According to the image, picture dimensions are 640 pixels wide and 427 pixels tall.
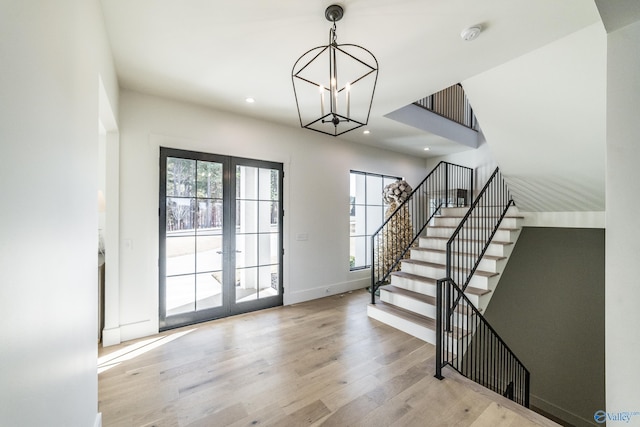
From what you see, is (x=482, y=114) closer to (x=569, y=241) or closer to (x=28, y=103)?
(x=569, y=241)

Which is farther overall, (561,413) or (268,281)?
(561,413)

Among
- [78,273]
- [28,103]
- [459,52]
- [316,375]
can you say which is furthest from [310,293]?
[28,103]

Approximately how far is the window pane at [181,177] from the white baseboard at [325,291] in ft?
7.26

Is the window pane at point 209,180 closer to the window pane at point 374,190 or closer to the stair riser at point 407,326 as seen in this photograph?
the stair riser at point 407,326

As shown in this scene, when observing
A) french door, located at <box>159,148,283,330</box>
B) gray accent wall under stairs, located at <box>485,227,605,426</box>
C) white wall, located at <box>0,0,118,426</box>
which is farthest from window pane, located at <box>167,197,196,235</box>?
gray accent wall under stairs, located at <box>485,227,605,426</box>

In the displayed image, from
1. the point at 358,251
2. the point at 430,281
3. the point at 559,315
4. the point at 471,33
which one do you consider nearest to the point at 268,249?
the point at 358,251

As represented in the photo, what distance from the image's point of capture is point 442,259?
4223 mm

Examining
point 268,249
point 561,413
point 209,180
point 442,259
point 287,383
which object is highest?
point 209,180

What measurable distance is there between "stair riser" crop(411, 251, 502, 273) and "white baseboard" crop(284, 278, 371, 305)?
1.28m

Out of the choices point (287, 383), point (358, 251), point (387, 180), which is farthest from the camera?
point (387, 180)

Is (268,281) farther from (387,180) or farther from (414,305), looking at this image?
(387,180)

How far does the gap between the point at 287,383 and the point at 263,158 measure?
3.03m

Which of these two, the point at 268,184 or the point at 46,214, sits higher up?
the point at 268,184

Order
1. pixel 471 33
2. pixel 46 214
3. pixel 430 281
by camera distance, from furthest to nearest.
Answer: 1. pixel 430 281
2. pixel 471 33
3. pixel 46 214
